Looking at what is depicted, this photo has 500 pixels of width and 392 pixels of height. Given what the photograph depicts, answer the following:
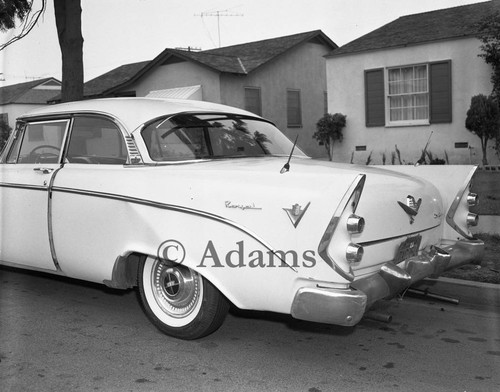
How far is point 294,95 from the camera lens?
20766 mm

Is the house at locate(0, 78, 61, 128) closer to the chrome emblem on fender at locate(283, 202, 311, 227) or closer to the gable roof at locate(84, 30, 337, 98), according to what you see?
the gable roof at locate(84, 30, 337, 98)

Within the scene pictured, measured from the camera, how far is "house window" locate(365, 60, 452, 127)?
14.5 meters

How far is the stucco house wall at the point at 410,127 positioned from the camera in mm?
14023

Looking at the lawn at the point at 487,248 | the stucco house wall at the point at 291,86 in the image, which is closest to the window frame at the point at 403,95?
the lawn at the point at 487,248

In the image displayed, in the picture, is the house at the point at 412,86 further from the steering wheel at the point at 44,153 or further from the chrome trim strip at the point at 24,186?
the chrome trim strip at the point at 24,186

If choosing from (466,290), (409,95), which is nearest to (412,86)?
(409,95)

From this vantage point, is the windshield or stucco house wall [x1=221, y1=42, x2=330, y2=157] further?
stucco house wall [x1=221, y1=42, x2=330, y2=157]

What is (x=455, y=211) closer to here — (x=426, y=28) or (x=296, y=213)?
(x=296, y=213)

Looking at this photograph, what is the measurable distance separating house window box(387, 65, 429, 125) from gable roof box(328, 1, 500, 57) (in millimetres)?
688

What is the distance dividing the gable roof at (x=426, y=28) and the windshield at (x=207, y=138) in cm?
1030

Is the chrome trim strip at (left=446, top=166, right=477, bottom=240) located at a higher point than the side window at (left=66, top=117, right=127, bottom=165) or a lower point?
lower

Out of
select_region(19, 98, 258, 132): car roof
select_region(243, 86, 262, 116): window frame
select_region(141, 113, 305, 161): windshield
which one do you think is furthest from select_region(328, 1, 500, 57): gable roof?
select_region(19, 98, 258, 132): car roof

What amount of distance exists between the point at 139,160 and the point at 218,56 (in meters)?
15.7

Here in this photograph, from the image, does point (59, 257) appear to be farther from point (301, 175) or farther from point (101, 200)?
point (301, 175)
